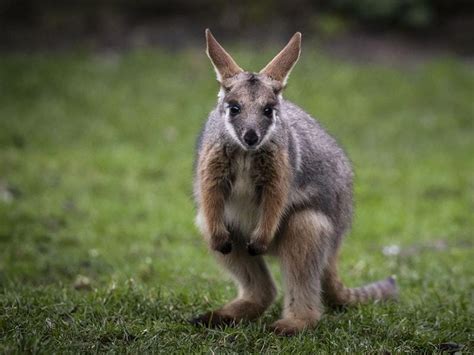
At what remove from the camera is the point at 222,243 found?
226 inches

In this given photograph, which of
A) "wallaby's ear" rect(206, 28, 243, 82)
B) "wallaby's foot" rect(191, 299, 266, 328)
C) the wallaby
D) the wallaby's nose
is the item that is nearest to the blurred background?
"wallaby's foot" rect(191, 299, 266, 328)

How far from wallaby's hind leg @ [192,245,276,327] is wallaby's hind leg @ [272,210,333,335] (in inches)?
12.2

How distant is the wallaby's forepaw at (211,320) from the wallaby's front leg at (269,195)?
0.55 m

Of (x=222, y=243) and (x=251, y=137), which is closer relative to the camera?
(x=251, y=137)

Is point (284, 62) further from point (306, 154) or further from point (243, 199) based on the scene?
point (243, 199)

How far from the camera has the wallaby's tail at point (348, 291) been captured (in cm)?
643

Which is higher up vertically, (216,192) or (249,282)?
(216,192)

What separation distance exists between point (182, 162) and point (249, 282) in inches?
310

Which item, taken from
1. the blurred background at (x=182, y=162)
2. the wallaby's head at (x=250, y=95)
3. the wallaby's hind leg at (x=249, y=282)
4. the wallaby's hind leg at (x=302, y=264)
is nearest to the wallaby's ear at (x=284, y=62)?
the wallaby's head at (x=250, y=95)

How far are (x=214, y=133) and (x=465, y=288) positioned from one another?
3.49 meters

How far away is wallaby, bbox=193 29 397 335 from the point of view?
18.5 feet

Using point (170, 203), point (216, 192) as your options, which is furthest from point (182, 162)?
point (216, 192)

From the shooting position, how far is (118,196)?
12180 millimetres

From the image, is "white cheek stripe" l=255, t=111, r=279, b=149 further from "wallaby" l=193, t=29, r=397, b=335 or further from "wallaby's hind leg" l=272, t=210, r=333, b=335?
"wallaby's hind leg" l=272, t=210, r=333, b=335
